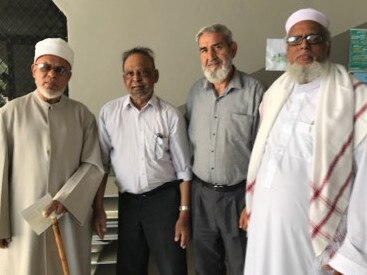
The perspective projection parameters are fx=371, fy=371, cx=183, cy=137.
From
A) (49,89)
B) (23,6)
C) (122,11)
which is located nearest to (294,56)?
(49,89)

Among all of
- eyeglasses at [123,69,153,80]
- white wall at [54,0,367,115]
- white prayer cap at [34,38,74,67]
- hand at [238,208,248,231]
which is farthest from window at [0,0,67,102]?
hand at [238,208,248,231]

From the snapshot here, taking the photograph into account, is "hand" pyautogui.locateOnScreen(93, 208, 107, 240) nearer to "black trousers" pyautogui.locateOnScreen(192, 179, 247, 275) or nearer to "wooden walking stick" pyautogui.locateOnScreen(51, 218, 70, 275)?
"wooden walking stick" pyautogui.locateOnScreen(51, 218, 70, 275)

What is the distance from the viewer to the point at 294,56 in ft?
6.13

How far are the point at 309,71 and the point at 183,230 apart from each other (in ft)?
3.84

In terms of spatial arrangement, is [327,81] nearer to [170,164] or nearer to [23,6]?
[170,164]

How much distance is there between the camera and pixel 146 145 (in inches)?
89.1

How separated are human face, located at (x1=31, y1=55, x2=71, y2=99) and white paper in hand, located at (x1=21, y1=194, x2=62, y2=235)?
1.89ft

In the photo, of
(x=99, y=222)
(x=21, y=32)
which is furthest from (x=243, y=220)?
(x=21, y=32)

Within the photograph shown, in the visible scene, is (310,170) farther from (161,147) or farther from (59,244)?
(59,244)

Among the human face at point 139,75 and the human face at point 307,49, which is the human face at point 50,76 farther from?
the human face at point 307,49

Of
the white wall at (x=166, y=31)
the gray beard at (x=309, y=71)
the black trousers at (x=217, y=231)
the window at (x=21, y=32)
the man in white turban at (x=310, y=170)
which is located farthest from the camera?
the window at (x=21, y=32)

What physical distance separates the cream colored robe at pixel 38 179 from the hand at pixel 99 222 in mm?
117

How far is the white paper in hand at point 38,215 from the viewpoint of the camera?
→ 6.40 ft

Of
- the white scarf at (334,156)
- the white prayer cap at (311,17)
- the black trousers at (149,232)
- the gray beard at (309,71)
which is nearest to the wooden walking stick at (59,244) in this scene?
the black trousers at (149,232)
